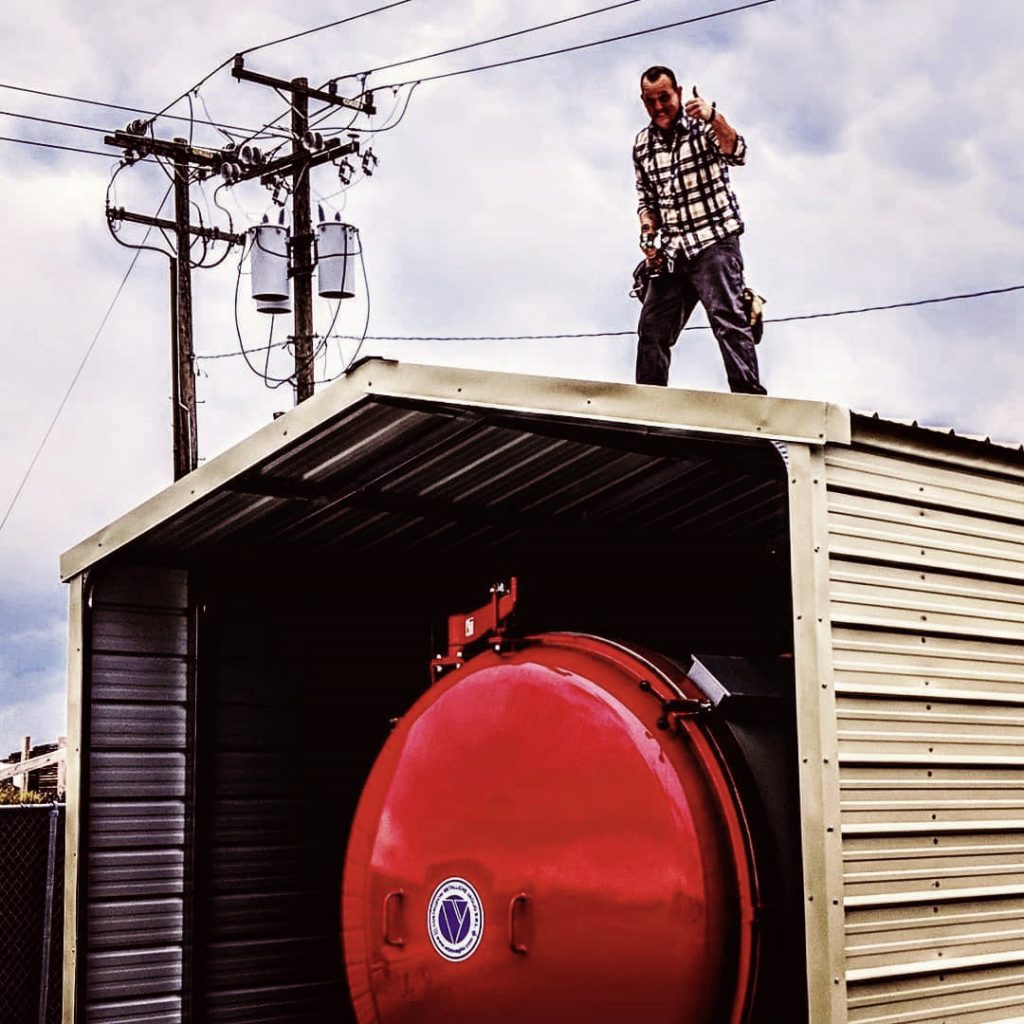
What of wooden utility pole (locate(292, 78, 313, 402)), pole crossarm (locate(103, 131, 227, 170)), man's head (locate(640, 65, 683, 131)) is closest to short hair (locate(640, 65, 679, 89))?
man's head (locate(640, 65, 683, 131))

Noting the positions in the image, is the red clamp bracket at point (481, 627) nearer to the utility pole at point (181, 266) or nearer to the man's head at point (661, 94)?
the man's head at point (661, 94)

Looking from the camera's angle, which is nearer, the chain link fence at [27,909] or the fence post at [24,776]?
the chain link fence at [27,909]

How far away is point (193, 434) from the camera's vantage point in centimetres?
2406

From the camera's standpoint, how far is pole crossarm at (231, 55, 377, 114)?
22578mm

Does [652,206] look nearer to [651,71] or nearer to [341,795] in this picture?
[651,71]

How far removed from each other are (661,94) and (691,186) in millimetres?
485

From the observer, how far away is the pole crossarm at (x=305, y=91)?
22.6 m

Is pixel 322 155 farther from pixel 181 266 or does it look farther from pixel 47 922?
pixel 47 922

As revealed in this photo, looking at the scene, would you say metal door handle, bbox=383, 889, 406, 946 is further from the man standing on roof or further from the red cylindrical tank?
the man standing on roof

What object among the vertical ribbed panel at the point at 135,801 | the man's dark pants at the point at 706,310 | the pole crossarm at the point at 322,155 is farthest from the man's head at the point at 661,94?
the pole crossarm at the point at 322,155

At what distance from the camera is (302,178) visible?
74.6 ft

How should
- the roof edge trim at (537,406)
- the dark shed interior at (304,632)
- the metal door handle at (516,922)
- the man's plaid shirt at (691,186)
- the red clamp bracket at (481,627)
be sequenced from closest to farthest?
1. the roof edge trim at (537,406)
2. the metal door handle at (516,922)
3. the red clamp bracket at (481,627)
4. the man's plaid shirt at (691,186)
5. the dark shed interior at (304,632)

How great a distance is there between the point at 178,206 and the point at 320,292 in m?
4.69

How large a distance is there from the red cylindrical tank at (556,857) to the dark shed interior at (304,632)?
4.02 feet
